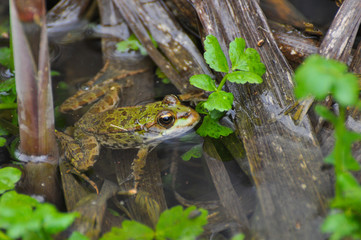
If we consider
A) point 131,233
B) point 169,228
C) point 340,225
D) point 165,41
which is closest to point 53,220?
point 131,233

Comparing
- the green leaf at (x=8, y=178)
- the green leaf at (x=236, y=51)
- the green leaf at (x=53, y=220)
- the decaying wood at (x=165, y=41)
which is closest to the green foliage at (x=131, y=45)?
the decaying wood at (x=165, y=41)

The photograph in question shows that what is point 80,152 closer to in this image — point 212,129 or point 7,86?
point 7,86

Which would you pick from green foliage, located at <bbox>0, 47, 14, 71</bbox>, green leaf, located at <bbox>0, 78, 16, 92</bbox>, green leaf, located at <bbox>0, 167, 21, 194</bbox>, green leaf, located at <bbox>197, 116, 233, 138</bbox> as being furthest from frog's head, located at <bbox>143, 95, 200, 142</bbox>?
green foliage, located at <bbox>0, 47, 14, 71</bbox>

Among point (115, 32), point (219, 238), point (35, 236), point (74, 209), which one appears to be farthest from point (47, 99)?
point (115, 32)

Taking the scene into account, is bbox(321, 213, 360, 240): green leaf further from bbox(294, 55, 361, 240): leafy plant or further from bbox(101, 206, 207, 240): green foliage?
bbox(101, 206, 207, 240): green foliage

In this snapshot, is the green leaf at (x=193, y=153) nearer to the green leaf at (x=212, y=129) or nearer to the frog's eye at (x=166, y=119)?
the green leaf at (x=212, y=129)

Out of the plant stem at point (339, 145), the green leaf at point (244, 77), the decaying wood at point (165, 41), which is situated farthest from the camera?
the decaying wood at point (165, 41)

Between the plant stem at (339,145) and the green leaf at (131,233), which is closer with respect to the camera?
the plant stem at (339,145)
